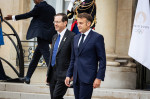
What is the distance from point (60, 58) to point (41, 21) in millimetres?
2892

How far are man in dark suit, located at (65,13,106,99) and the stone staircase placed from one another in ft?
10.2

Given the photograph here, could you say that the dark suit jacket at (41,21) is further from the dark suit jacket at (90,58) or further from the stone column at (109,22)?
the dark suit jacket at (90,58)

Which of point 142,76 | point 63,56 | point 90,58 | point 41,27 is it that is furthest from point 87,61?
point 142,76

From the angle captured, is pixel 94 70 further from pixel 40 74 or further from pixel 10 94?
pixel 40 74

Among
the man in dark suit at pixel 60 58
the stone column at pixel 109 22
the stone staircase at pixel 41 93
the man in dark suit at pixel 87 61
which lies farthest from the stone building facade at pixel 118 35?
the man in dark suit at pixel 87 61

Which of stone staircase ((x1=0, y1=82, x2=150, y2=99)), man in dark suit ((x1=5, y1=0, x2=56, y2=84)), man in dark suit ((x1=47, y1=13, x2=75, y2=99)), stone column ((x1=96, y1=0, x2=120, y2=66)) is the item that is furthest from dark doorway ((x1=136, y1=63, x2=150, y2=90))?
man in dark suit ((x1=47, y1=13, x2=75, y2=99))

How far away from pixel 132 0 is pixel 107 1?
2.01 feet

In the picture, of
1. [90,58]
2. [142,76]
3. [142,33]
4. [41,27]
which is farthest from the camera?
[142,76]

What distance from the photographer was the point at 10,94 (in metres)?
10.0

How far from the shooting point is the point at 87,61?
6.16 metres

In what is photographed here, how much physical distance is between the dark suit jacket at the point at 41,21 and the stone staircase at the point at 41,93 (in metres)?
1.14

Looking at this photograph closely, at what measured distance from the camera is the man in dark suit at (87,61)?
19.9 feet

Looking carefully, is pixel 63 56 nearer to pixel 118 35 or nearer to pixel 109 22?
pixel 109 22

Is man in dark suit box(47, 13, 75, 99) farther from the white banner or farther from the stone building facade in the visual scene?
the stone building facade
